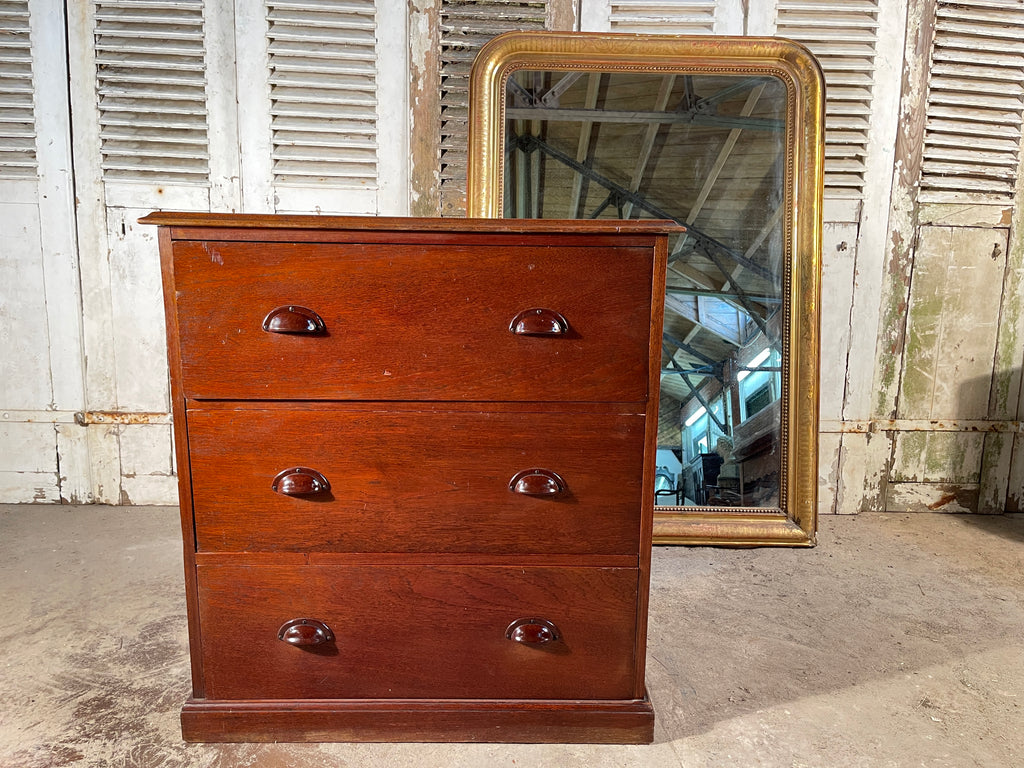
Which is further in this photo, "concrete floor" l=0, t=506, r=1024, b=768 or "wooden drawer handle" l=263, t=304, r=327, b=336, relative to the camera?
"concrete floor" l=0, t=506, r=1024, b=768

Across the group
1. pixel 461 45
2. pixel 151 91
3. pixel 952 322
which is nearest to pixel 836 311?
pixel 952 322

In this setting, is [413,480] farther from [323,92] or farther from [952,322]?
[952,322]

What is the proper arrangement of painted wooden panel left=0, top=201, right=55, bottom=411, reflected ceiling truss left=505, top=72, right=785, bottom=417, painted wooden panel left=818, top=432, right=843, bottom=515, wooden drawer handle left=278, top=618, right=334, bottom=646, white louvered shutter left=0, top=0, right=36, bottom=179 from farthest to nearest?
painted wooden panel left=818, top=432, right=843, bottom=515 → painted wooden panel left=0, top=201, right=55, bottom=411 → white louvered shutter left=0, top=0, right=36, bottom=179 → reflected ceiling truss left=505, top=72, right=785, bottom=417 → wooden drawer handle left=278, top=618, right=334, bottom=646

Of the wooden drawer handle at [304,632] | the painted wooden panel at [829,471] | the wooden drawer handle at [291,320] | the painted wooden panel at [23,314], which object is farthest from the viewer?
the painted wooden panel at [829,471]

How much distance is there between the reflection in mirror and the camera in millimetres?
2406

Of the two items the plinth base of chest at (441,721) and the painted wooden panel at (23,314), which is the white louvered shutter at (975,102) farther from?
the painted wooden panel at (23,314)

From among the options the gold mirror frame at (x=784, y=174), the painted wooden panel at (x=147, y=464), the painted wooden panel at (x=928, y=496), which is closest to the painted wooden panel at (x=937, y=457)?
the painted wooden panel at (x=928, y=496)

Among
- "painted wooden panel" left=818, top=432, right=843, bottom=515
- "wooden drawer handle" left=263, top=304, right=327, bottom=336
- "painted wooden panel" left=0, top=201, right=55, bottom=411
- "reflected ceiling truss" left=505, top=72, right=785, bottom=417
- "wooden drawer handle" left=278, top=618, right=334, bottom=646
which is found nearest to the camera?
"wooden drawer handle" left=263, top=304, right=327, bottom=336

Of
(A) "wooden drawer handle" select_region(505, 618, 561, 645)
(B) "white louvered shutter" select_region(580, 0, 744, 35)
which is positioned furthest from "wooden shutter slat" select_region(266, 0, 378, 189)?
(A) "wooden drawer handle" select_region(505, 618, 561, 645)

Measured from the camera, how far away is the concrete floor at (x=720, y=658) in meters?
1.38

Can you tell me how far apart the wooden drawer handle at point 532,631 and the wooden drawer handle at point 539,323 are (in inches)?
24.6

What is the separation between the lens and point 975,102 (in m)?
2.59

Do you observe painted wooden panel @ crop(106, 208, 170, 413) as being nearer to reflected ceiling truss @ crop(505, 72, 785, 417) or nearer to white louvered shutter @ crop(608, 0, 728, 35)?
reflected ceiling truss @ crop(505, 72, 785, 417)

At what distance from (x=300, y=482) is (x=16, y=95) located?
7.89ft
